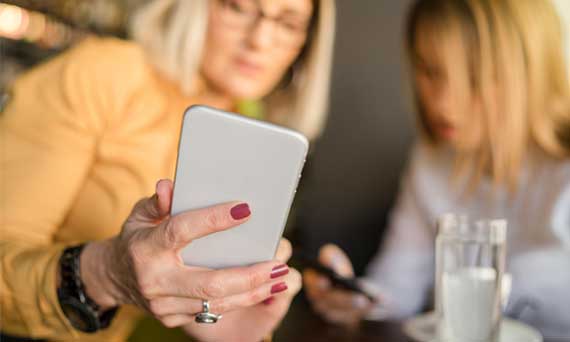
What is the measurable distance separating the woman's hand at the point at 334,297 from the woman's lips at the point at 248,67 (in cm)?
29

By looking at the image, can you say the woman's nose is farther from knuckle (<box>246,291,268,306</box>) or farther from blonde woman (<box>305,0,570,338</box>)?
knuckle (<box>246,291,268,306</box>)

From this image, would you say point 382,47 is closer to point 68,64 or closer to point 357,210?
point 357,210

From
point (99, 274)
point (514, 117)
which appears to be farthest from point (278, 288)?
point (514, 117)

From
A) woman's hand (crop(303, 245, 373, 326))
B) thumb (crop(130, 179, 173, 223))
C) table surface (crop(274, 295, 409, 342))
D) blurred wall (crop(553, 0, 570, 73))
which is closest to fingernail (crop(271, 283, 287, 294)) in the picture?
thumb (crop(130, 179, 173, 223))

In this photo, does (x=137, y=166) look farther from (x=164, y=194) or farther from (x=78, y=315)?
(x=164, y=194)

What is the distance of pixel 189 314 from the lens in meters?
0.48

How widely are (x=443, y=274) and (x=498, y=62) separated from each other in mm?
500

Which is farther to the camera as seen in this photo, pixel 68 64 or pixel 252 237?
pixel 68 64

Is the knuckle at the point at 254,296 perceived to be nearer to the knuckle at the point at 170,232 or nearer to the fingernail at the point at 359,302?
the knuckle at the point at 170,232

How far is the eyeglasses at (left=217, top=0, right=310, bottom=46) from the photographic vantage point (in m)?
0.82

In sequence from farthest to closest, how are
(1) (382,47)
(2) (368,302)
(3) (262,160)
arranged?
(1) (382,47), (2) (368,302), (3) (262,160)

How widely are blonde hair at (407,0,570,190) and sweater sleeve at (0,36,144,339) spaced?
1.94 ft

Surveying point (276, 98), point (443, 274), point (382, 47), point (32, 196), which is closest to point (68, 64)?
point (32, 196)

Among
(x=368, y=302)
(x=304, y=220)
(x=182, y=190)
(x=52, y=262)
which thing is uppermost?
(x=182, y=190)
